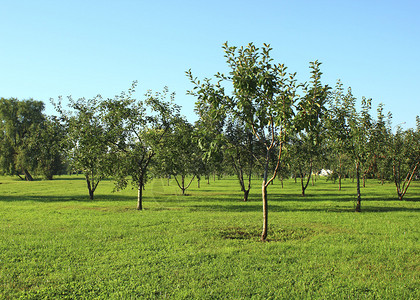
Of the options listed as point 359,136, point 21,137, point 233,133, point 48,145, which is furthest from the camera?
point 21,137

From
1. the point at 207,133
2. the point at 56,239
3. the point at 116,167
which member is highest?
the point at 207,133

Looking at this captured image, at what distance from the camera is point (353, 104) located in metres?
23.5

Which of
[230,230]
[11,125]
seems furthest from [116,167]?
[11,125]

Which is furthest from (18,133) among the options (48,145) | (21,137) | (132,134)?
(132,134)

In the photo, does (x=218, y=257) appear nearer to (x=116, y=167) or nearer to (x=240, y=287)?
(x=240, y=287)

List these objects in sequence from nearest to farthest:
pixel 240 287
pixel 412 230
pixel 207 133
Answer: pixel 240 287
pixel 207 133
pixel 412 230

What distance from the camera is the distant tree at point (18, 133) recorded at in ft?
206

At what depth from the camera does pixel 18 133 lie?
230 ft

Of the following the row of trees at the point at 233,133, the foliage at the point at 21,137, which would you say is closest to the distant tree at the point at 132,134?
the row of trees at the point at 233,133

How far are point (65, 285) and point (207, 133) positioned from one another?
766 centimetres

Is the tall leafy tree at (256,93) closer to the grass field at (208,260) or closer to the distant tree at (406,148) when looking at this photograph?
the grass field at (208,260)

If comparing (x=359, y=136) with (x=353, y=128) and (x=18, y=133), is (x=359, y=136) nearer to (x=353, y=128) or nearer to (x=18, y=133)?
(x=353, y=128)

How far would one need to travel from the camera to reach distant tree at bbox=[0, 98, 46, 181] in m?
62.7

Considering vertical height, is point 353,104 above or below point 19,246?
above
